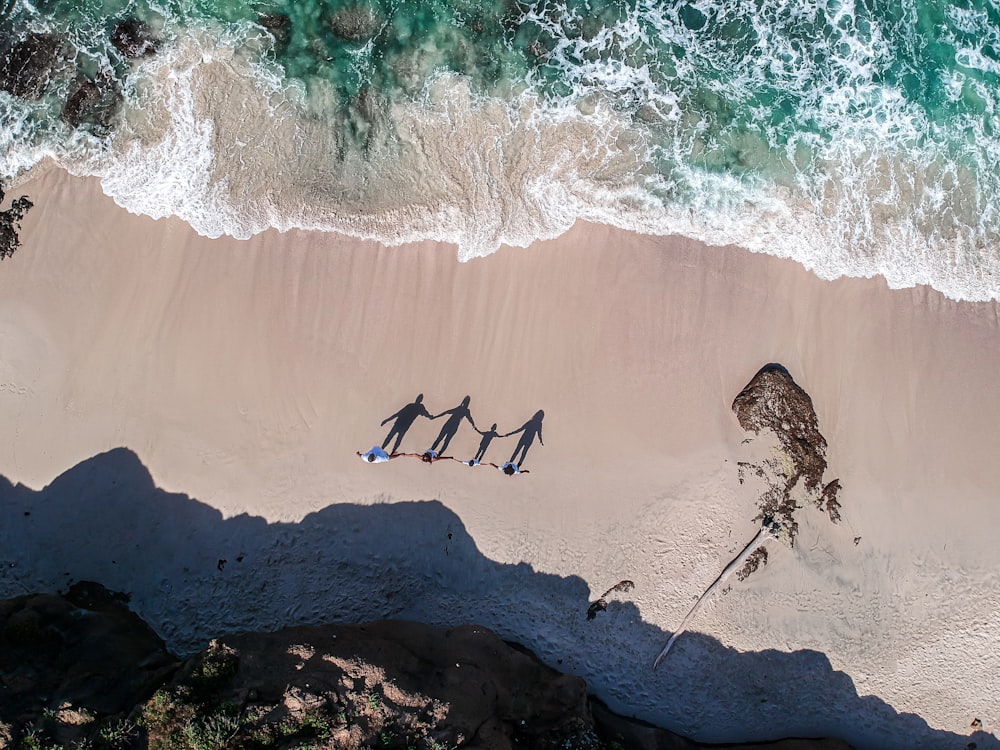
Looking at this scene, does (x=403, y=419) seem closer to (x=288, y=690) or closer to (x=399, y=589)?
(x=399, y=589)

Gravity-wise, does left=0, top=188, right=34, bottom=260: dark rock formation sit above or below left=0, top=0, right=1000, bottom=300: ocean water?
below

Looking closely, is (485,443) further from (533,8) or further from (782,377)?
(533,8)

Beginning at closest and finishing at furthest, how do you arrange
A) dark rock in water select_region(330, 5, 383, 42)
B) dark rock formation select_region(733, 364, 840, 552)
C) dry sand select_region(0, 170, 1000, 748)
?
dry sand select_region(0, 170, 1000, 748)
dark rock formation select_region(733, 364, 840, 552)
dark rock in water select_region(330, 5, 383, 42)

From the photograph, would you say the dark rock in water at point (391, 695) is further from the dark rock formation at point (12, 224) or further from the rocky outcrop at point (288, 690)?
the dark rock formation at point (12, 224)

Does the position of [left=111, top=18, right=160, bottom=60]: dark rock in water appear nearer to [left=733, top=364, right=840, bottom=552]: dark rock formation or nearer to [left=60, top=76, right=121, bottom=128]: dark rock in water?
[left=60, top=76, right=121, bottom=128]: dark rock in water

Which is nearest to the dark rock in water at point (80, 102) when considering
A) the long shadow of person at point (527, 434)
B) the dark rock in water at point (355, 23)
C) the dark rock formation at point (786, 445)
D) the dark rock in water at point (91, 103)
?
the dark rock in water at point (91, 103)

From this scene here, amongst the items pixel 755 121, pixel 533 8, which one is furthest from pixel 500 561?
pixel 533 8

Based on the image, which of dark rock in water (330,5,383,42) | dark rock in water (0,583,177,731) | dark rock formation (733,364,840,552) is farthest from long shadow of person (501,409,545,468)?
dark rock in water (330,5,383,42)

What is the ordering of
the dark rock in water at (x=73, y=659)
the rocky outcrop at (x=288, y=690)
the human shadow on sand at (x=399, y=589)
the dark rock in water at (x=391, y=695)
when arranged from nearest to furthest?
1. the rocky outcrop at (x=288, y=690)
2. the dark rock in water at (x=391, y=695)
3. the dark rock in water at (x=73, y=659)
4. the human shadow on sand at (x=399, y=589)
